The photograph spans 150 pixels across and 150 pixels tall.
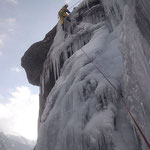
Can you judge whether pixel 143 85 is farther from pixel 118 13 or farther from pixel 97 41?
pixel 118 13

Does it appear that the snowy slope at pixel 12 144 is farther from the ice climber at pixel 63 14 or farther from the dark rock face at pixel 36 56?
the ice climber at pixel 63 14

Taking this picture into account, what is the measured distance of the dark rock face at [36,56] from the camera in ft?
27.2

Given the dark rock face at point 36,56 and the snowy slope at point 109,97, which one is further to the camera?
the dark rock face at point 36,56

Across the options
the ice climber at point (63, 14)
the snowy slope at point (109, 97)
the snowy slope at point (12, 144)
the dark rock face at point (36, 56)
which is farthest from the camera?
the snowy slope at point (12, 144)

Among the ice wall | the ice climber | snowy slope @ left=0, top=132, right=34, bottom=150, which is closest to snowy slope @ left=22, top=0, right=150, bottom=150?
the ice wall

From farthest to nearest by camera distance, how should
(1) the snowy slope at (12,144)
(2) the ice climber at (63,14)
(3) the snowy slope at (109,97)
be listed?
1. (1) the snowy slope at (12,144)
2. (2) the ice climber at (63,14)
3. (3) the snowy slope at (109,97)

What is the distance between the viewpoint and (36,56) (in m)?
8.72

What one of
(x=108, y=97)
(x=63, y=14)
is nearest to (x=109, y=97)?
(x=108, y=97)

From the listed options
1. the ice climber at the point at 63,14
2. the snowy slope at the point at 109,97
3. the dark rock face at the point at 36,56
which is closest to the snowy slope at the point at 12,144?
the dark rock face at the point at 36,56

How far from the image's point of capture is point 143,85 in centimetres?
188

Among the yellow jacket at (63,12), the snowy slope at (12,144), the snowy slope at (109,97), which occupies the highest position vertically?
the yellow jacket at (63,12)

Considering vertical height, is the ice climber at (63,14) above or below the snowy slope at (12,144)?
Result: above

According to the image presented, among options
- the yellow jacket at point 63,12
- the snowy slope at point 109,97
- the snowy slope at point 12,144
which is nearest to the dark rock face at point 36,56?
the yellow jacket at point 63,12

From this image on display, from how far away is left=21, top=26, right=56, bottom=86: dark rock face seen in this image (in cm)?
830
